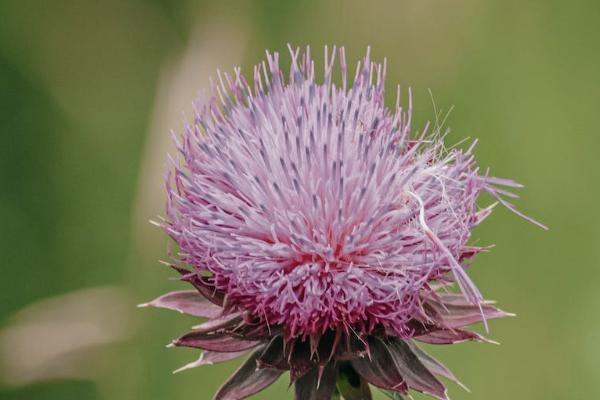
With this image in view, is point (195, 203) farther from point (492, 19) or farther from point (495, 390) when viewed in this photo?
point (492, 19)

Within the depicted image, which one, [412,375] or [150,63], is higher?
[150,63]

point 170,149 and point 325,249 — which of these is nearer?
point 325,249

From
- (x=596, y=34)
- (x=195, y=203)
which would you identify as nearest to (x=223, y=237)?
(x=195, y=203)

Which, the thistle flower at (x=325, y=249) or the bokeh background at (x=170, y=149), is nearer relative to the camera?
the thistle flower at (x=325, y=249)

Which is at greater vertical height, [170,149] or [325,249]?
[170,149]
